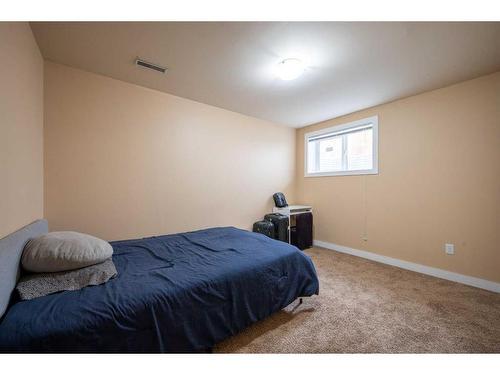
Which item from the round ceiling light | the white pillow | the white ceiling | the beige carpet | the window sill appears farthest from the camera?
the window sill

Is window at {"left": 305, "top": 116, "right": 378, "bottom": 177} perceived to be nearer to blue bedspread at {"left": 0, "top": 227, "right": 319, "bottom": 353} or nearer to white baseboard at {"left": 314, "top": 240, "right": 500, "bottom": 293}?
white baseboard at {"left": 314, "top": 240, "right": 500, "bottom": 293}

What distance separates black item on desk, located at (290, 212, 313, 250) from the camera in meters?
3.69

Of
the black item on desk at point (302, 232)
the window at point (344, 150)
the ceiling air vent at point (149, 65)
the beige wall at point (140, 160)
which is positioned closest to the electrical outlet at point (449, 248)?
the window at point (344, 150)

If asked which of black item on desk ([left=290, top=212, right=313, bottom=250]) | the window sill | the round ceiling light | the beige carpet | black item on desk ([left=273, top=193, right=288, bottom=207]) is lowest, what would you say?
the beige carpet

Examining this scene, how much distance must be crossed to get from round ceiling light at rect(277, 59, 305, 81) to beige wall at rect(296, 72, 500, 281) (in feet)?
5.59

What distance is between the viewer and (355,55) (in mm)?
1921

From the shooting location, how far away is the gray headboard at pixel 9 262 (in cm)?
94

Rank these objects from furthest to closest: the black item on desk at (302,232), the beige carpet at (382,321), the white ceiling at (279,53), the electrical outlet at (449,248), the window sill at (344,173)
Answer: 1. the black item on desk at (302,232)
2. the window sill at (344,173)
3. the electrical outlet at (449,248)
4. the white ceiling at (279,53)
5. the beige carpet at (382,321)

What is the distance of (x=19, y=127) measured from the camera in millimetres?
1445

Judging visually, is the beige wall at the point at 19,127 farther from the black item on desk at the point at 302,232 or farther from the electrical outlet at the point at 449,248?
the electrical outlet at the point at 449,248

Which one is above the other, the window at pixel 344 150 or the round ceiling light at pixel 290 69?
the round ceiling light at pixel 290 69

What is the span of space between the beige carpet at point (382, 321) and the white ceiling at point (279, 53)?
2291 millimetres

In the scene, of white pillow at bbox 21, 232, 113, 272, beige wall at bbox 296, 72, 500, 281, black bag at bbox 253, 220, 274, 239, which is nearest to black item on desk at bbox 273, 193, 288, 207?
black bag at bbox 253, 220, 274, 239

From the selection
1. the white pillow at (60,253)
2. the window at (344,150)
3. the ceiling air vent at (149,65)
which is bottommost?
the white pillow at (60,253)
